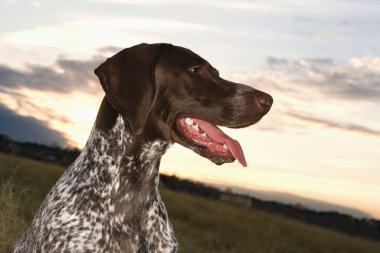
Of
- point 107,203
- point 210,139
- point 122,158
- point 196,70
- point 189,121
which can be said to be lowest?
point 107,203

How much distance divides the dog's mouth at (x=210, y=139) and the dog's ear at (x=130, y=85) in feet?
1.40

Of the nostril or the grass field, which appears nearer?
the nostril

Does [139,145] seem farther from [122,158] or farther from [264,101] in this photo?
[264,101]

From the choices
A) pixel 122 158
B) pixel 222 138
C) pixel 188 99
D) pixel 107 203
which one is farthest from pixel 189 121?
pixel 107 203

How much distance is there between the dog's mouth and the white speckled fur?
10.7 inches

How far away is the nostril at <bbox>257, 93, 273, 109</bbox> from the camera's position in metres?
6.32

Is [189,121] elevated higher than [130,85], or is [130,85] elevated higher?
[130,85]

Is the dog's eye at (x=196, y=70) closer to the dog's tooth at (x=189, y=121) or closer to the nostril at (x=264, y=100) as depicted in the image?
the dog's tooth at (x=189, y=121)

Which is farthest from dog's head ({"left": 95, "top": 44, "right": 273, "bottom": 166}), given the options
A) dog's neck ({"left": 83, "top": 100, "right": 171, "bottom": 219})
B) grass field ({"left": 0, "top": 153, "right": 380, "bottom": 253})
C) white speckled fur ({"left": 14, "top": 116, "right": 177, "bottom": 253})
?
grass field ({"left": 0, "top": 153, "right": 380, "bottom": 253})

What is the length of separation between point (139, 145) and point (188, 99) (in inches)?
24.4

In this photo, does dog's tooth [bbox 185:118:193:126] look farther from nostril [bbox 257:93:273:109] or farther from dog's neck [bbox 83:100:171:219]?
nostril [bbox 257:93:273:109]

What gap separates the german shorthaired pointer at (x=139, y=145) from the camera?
6.27 meters

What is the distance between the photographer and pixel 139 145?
251 inches

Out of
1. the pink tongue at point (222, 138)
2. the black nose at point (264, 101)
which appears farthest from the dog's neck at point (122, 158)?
the black nose at point (264, 101)
